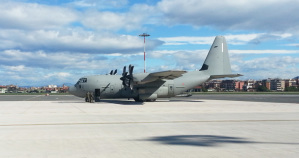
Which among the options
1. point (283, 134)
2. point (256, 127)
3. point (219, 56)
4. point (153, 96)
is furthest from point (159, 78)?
point (283, 134)

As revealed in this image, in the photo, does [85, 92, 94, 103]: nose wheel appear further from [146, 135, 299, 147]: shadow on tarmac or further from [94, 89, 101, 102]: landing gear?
[146, 135, 299, 147]: shadow on tarmac

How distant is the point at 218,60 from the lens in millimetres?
40312

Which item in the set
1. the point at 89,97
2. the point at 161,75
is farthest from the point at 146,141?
the point at 89,97

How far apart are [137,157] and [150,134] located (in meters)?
4.18

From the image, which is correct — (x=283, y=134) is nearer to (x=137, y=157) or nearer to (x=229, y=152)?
(x=229, y=152)

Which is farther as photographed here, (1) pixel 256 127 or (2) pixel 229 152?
(1) pixel 256 127

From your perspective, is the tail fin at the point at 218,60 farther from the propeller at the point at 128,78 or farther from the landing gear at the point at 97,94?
the landing gear at the point at 97,94

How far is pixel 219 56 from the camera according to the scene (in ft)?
133

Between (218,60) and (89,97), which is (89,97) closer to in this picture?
(89,97)

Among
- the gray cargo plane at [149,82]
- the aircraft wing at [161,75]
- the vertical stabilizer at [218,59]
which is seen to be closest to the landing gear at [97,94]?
the gray cargo plane at [149,82]

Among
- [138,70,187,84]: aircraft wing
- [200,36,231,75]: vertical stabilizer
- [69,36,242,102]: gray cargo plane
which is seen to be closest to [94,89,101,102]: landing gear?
[69,36,242,102]: gray cargo plane

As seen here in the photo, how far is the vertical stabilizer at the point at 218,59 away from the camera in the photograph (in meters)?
40.3

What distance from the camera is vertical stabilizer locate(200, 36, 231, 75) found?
132ft

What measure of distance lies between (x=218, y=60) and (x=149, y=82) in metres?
9.86
